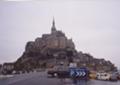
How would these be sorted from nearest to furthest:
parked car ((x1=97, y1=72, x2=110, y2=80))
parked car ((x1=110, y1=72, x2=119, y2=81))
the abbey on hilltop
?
the abbey on hilltop → parked car ((x1=97, y1=72, x2=110, y2=80)) → parked car ((x1=110, y1=72, x2=119, y2=81))

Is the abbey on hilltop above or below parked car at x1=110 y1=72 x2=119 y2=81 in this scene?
above

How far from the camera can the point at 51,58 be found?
11.0 m

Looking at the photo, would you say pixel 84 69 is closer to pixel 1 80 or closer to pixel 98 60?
pixel 98 60

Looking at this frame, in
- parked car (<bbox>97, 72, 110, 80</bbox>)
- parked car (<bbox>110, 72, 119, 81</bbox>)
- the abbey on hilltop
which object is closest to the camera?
the abbey on hilltop

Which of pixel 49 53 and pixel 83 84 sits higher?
pixel 49 53

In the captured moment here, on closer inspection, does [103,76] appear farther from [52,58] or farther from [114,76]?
[52,58]

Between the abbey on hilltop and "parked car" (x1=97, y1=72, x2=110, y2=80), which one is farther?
"parked car" (x1=97, y1=72, x2=110, y2=80)

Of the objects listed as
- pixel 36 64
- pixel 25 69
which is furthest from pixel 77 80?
pixel 36 64

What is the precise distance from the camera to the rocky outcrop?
25.2 ft

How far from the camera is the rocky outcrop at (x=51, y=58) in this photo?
25.2 feet

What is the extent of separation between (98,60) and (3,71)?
323cm

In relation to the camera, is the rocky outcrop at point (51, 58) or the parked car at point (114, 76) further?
the parked car at point (114, 76)

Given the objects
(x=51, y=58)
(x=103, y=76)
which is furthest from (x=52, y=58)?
(x=103, y=76)

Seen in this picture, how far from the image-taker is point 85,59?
8023 mm
